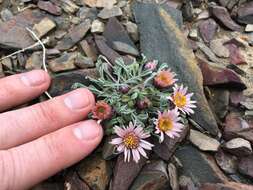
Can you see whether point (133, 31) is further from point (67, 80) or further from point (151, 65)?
point (67, 80)

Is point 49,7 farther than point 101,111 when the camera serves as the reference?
Yes

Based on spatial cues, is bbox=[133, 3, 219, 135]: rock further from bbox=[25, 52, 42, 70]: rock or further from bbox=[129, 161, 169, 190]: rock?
bbox=[25, 52, 42, 70]: rock

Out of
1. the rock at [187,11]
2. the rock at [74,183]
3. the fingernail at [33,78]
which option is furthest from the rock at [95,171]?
the rock at [187,11]

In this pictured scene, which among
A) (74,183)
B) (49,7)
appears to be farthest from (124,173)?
(49,7)

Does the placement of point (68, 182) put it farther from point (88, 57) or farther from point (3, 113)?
point (88, 57)

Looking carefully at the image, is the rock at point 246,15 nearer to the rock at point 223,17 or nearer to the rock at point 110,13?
the rock at point 223,17
